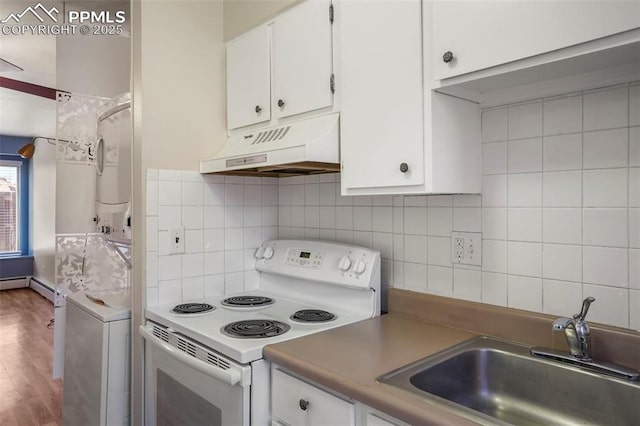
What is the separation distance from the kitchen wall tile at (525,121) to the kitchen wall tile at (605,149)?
148mm

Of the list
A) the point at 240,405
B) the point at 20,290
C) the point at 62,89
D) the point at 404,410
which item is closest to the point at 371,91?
the point at 404,410

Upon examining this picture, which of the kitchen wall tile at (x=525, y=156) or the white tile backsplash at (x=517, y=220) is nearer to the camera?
the white tile backsplash at (x=517, y=220)

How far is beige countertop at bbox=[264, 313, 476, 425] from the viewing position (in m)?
0.94

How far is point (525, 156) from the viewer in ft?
4.48

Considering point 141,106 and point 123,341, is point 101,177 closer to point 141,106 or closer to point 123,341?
point 141,106

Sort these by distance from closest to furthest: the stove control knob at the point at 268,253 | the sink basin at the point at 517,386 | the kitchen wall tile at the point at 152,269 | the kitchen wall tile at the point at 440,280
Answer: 1. the sink basin at the point at 517,386
2. the kitchen wall tile at the point at 440,280
3. the kitchen wall tile at the point at 152,269
4. the stove control knob at the point at 268,253

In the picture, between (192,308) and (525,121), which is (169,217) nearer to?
(192,308)

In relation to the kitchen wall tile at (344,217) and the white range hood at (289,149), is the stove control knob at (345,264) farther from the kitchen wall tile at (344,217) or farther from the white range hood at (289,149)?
the white range hood at (289,149)

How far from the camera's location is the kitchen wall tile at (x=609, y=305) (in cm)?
117

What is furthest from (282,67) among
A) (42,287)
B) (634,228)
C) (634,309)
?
(42,287)

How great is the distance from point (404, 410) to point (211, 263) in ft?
4.29

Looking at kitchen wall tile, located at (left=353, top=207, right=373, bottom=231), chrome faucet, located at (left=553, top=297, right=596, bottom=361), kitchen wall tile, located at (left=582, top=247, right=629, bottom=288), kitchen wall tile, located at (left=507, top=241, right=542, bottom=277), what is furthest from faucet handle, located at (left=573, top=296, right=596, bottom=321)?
kitchen wall tile, located at (left=353, top=207, right=373, bottom=231)

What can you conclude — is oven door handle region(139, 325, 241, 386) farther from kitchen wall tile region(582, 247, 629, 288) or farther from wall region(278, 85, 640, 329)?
kitchen wall tile region(582, 247, 629, 288)

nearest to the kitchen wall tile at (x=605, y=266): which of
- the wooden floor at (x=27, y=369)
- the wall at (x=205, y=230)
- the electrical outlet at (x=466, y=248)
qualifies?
the electrical outlet at (x=466, y=248)
